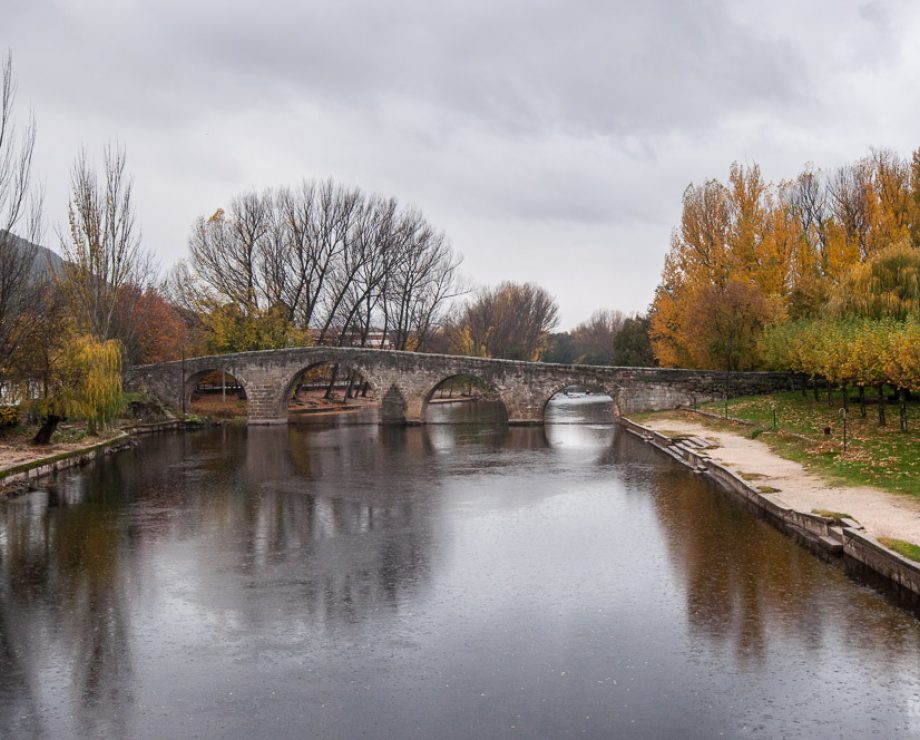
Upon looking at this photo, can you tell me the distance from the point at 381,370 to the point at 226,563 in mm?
27483

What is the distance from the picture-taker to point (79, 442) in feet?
87.6

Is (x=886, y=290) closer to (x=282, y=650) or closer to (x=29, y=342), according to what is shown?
(x=282, y=650)

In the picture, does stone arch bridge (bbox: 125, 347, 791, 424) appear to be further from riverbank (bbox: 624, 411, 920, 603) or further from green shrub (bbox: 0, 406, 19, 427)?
green shrub (bbox: 0, 406, 19, 427)

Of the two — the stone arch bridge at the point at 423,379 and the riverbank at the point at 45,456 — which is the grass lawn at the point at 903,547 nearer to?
the riverbank at the point at 45,456

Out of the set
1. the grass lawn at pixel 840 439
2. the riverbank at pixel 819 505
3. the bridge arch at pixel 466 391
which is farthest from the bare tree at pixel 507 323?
the riverbank at pixel 819 505

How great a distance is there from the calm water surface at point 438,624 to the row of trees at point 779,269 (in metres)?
13.3

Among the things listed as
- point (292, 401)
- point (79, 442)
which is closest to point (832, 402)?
point (79, 442)

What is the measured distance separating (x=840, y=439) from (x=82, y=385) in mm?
21872

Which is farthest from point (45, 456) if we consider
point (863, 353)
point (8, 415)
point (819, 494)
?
point (863, 353)

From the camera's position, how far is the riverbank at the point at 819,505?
35.1ft

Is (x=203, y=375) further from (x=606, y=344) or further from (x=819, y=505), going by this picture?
(x=606, y=344)

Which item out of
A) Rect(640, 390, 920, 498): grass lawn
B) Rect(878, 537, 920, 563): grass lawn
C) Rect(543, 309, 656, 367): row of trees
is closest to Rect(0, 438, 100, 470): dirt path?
Rect(878, 537, 920, 563): grass lawn

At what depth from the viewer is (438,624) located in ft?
29.5

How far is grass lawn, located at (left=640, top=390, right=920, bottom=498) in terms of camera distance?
15570 millimetres
